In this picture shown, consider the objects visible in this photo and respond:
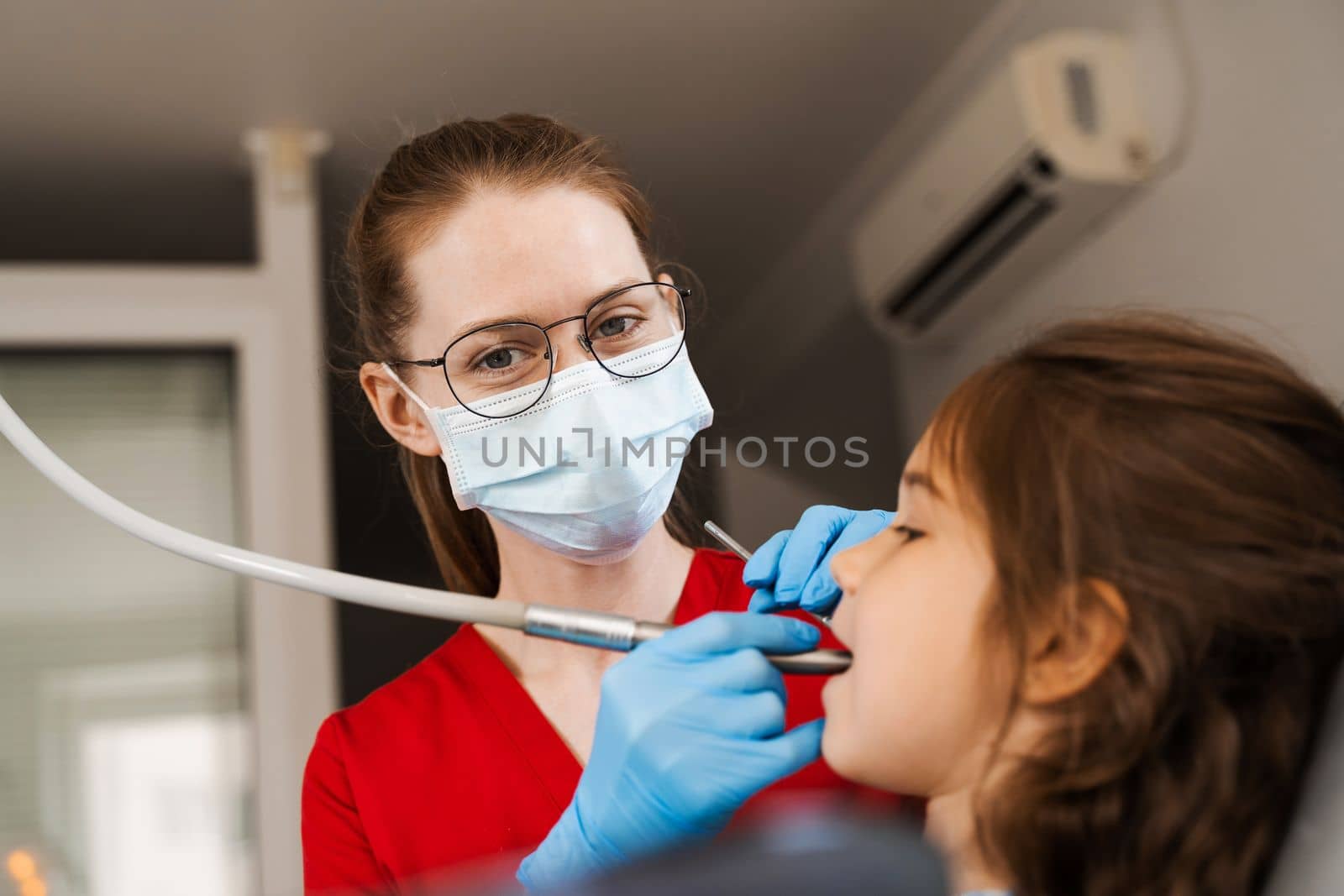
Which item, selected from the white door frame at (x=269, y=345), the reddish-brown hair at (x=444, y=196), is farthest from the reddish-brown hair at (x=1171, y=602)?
the white door frame at (x=269, y=345)

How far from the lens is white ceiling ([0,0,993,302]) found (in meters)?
2.53

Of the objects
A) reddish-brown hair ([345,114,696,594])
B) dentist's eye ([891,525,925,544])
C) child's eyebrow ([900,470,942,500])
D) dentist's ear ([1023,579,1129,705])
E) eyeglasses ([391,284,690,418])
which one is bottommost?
dentist's ear ([1023,579,1129,705])

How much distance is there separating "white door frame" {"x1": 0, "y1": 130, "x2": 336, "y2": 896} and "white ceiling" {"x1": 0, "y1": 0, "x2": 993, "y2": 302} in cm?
18

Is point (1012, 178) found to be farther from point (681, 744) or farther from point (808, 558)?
point (681, 744)

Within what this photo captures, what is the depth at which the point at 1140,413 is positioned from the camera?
3.03ft

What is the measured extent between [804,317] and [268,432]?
1.43 m

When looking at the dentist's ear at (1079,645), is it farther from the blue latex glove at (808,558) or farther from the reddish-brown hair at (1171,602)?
the blue latex glove at (808,558)

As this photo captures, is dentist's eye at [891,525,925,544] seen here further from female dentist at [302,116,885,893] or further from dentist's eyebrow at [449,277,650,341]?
dentist's eyebrow at [449,277,650,341]

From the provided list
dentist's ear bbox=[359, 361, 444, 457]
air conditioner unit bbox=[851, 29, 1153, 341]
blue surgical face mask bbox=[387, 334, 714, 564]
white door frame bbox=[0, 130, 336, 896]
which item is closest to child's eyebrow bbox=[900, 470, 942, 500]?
blue surgical face mask bbox=[387, 334, 714, 564]

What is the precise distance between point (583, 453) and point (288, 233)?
1.81 metres

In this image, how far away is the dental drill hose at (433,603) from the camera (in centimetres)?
96

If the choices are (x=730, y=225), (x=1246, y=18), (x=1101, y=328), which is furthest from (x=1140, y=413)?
(x=730, y=225)

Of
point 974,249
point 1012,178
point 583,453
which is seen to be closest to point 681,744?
point 583,453

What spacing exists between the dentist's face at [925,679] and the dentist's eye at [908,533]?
0.03m
